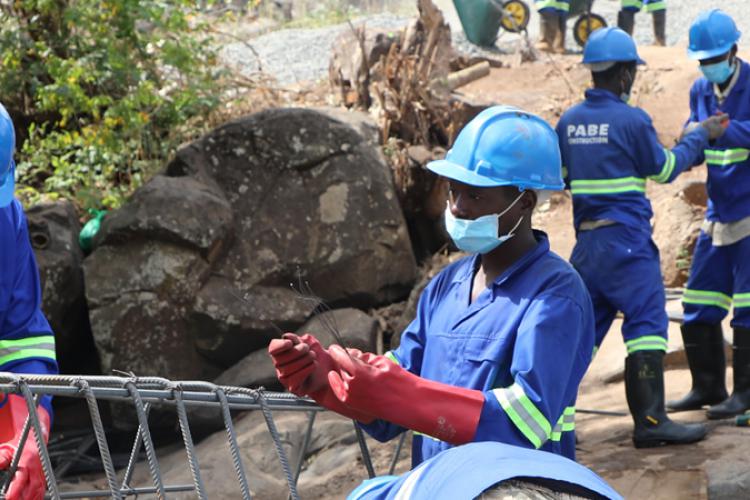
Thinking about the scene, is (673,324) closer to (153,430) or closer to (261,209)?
(261,209)

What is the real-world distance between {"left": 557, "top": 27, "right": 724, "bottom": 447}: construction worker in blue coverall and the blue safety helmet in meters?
2.82

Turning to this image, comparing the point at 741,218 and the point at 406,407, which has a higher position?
the point at 406,407

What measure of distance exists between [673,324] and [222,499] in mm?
2831

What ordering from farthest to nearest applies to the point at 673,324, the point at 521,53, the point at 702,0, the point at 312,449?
the point at 702,0 < the point at 521,53 < the point at 673,324 < the point at 312,449

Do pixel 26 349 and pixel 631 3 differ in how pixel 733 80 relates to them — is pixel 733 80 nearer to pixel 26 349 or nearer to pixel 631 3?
pixel 26 349

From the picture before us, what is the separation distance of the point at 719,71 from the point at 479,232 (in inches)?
122

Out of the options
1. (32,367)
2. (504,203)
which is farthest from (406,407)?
(32,367)

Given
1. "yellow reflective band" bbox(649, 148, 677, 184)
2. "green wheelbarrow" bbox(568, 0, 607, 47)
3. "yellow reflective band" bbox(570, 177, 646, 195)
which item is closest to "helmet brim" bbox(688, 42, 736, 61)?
"yellow reflective band" bbox(649, 148, 677, 184)

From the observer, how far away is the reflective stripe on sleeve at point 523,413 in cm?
284

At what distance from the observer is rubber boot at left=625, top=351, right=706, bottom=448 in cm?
546

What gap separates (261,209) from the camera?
7832 mm

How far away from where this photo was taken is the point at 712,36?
5805mm

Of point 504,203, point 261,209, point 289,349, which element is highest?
point 504,203

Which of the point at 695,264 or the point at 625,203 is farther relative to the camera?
the point at 695,264
